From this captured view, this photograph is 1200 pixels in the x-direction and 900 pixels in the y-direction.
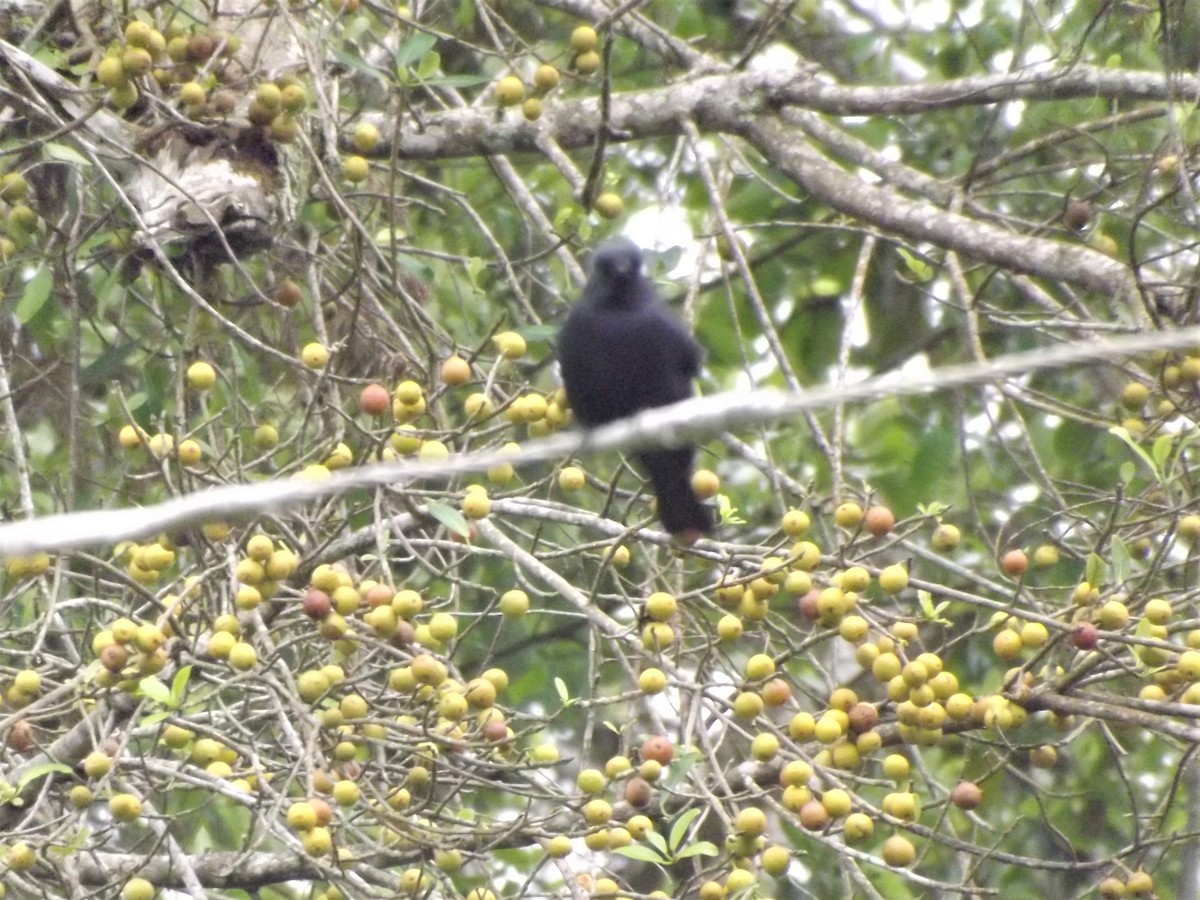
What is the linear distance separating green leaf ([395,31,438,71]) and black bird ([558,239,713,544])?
70 centimetres

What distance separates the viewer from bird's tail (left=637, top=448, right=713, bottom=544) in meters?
3.46

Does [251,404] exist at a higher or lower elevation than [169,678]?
higher

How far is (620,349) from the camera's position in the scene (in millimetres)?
3898

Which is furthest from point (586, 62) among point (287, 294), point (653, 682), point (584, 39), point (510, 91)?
point (653, 682)

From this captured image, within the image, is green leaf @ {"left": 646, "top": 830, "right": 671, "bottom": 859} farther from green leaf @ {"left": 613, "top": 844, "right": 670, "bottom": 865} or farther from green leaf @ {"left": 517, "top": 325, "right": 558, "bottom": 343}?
green leaf @ {"left": 517, "top": 325, "right": 558, "bottom": 343}

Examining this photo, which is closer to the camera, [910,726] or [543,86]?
[910,726]

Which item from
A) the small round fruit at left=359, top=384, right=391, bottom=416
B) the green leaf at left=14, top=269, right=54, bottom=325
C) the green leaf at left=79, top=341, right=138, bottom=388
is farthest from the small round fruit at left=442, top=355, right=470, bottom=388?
the green leaf at left=79, top=341, right=138, bottom=388

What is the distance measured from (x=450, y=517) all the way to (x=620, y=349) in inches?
42.3

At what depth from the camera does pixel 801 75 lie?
4.13 m

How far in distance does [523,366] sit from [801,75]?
1.89m

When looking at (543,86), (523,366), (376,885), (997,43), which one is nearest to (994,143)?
(997,43)

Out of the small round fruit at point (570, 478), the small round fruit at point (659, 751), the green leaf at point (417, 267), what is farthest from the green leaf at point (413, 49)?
the small round fruit at point (659, 751)

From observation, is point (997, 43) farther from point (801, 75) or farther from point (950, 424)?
point (801, 75)

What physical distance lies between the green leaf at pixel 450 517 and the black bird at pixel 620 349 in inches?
33.8
